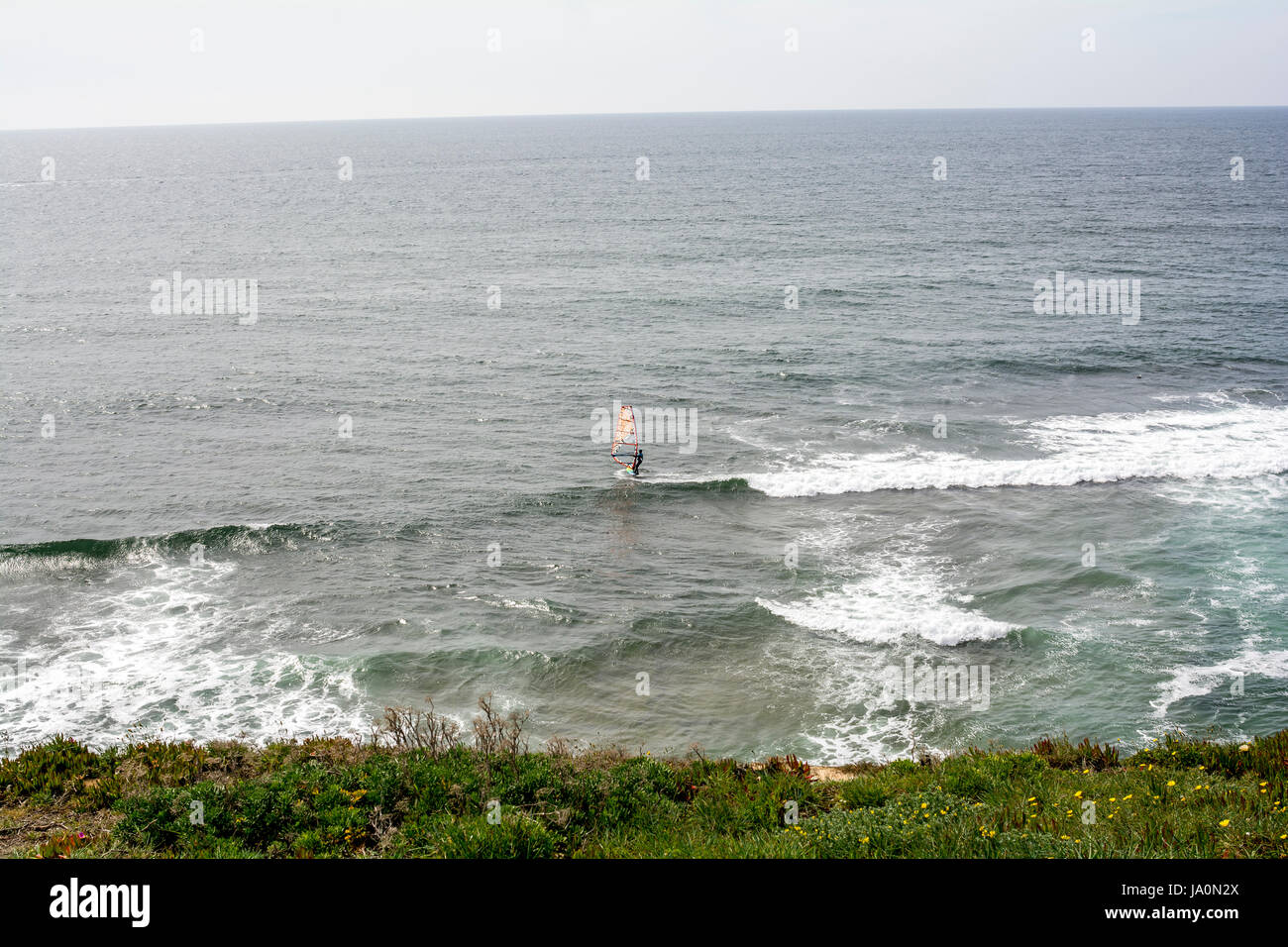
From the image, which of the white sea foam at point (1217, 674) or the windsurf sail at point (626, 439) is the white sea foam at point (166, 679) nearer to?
the windsurf sail at point (626, 439)

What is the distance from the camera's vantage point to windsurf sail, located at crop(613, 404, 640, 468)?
3847 cm

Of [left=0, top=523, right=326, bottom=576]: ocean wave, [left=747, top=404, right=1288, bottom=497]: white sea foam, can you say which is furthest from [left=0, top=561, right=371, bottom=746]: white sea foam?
[left=747, top=404, right=1288, bottom=497]: white sea foam

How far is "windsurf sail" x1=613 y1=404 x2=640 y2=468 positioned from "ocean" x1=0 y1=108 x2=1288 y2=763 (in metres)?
0.81

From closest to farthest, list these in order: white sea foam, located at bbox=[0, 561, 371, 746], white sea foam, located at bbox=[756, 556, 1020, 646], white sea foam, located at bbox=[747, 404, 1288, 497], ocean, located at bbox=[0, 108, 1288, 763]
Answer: white sea foam, located at bbox=[0, 561, 371, 746], ocean, located at bbox=[0, 108, 1288, 763], white sea foam, located at bbox=[756, 556, 1020, 646], white sea foam, located at bbox=[747, 404, 1288, 497]

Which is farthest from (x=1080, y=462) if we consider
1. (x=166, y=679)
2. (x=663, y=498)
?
(x=166, y=679)

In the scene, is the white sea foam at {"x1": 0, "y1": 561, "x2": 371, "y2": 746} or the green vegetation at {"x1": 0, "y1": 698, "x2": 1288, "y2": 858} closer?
Answer: the green vegetation at {"x1": 0, "y1": 698, "x2": 1288, "y2": 858}

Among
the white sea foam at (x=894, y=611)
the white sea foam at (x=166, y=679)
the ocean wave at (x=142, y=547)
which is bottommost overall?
the white sea foam at (x=166, y=679)

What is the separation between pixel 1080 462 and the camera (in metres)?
37.0

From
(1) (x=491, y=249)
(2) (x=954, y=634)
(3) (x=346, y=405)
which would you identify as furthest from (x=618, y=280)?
(2) (x=954, y=634)

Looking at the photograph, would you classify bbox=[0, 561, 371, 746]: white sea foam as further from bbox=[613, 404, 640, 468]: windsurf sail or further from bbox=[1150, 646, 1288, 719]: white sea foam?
bbox=[1150, 646, 1288, 719]: white sea foam

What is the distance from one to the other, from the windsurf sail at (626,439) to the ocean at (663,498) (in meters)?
0.81

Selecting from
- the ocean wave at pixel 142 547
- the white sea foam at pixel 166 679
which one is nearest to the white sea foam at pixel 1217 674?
the white sea foam at pixel 166 679

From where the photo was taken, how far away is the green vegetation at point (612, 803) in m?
11.0

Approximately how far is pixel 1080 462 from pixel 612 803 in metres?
29.9
